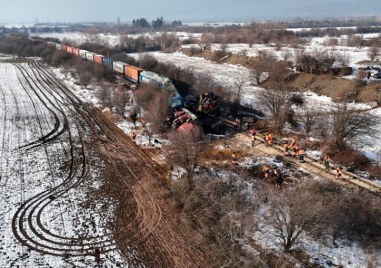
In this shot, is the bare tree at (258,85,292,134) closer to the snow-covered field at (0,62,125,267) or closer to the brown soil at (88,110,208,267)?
the brown soil at (88,110,208,267)

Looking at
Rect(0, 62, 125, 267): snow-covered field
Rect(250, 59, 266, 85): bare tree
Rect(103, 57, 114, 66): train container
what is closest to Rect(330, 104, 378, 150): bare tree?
Rect(0, 62, 125, 267): snow-covered field

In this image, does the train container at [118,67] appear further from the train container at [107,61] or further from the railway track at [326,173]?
the railway track at [326,173]

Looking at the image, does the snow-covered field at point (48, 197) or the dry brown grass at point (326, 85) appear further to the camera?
the dry brown grass at point (326, 85)

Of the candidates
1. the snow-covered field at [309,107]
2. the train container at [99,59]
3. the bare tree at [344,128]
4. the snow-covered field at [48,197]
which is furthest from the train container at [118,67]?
the bare tree at [344,128]

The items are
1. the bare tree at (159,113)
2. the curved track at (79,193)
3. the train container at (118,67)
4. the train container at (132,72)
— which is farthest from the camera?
the train container at (118,67)

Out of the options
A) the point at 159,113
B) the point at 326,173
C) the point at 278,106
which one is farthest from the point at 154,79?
the point at 326,173

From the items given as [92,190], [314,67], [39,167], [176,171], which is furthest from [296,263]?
[314,67]
